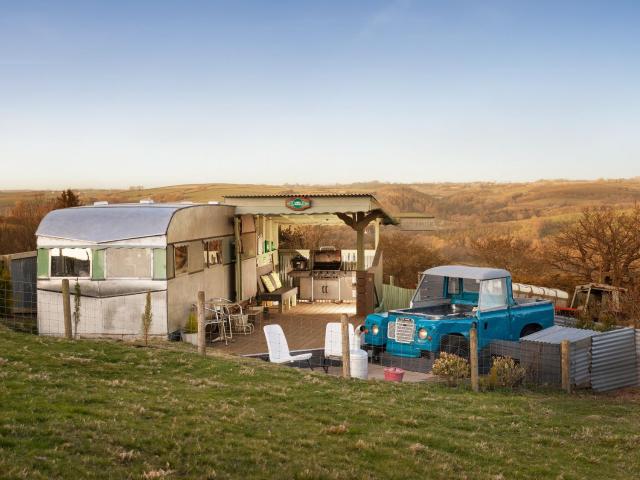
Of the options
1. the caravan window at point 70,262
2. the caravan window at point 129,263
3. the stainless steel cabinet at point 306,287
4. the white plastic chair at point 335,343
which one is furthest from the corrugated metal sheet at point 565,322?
the caravan window at point 70,262

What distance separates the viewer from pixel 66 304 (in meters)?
13.1

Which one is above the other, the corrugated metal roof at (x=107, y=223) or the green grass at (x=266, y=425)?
the corrugated metal roof at (x=107, y=223)

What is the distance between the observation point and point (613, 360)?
1387cm

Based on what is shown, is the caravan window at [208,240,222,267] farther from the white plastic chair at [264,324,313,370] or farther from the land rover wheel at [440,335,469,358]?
the land rover wheel at [440,335,469,358]

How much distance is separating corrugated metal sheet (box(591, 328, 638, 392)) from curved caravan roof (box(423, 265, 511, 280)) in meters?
2.31

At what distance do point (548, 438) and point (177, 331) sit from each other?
10040 millimetres

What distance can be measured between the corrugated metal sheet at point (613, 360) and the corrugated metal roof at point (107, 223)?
976 centimetres

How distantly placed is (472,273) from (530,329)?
1.97m

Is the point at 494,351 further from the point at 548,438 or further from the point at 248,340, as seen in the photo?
the point at 248,340

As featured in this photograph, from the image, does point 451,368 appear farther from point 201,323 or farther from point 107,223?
point 107,223

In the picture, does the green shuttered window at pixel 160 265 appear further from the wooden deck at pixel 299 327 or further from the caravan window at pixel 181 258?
the wooden deck at pixel 299 327

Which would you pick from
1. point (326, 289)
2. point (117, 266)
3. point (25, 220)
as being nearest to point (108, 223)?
point (117, 266)

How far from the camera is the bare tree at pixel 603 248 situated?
26688 mm

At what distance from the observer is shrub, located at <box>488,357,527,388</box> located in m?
12.0
